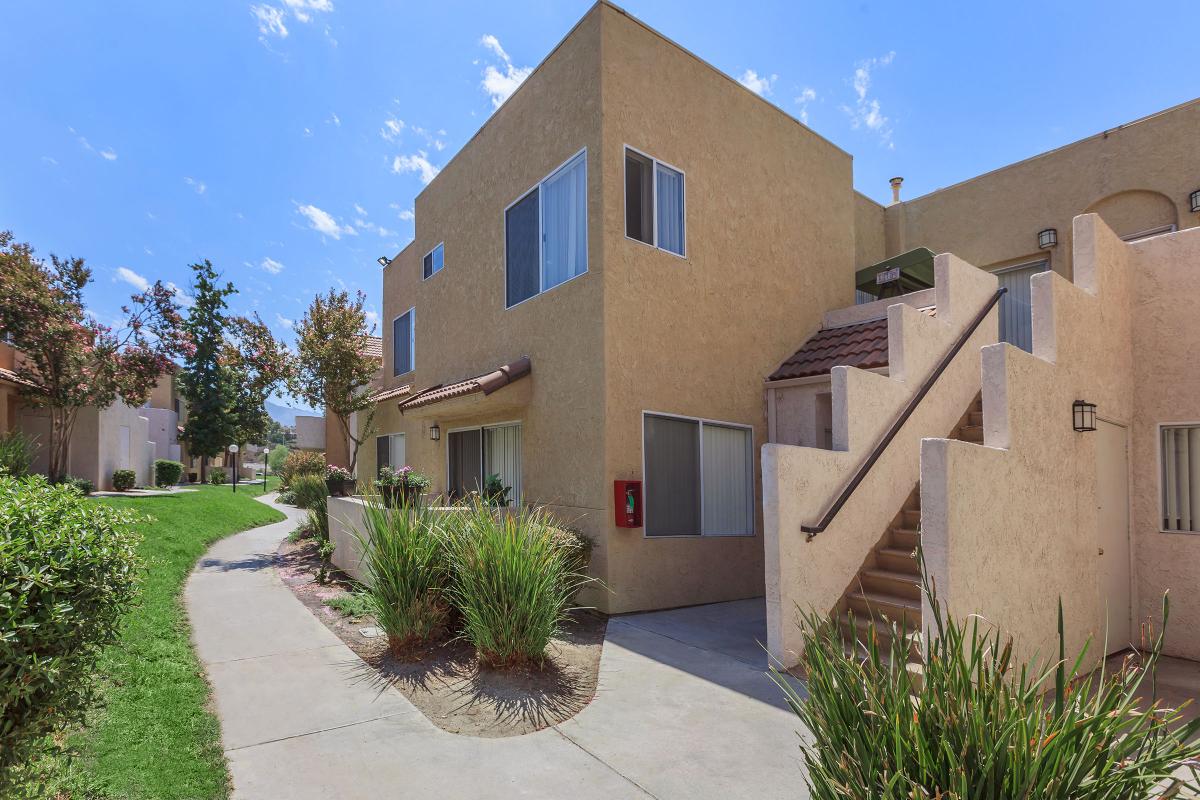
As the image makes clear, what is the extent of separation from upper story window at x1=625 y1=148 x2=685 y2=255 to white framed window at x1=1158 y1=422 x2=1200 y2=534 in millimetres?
6617

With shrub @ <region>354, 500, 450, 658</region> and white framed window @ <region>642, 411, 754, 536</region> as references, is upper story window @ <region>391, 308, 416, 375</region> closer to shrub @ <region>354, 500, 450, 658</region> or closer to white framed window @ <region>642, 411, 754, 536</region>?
white framed window @ <region>642, 411, 754, 536</region>

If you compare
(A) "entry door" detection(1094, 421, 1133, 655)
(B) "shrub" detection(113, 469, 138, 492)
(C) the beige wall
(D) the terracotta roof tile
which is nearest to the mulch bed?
(D) the terracotta roof tile

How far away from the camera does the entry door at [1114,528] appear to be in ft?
22.1

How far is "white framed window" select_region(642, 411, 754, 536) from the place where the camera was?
28.9 feet

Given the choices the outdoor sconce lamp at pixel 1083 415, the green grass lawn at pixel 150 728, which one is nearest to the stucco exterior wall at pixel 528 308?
the green grass lawn at pixel 150 728

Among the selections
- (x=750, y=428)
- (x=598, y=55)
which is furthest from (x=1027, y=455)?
(x=598, y=55)

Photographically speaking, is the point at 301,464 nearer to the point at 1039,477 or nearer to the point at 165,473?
the point at 165,473

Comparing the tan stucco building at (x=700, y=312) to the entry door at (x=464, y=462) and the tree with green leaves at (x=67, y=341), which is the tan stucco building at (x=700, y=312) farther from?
the tree with green leaves at (x=67, y=341)

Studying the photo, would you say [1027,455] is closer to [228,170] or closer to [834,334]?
[834,334]

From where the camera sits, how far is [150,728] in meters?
4.68

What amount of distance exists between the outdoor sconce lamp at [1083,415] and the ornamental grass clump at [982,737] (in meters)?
4.87

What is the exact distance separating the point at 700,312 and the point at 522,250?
11.3 feet

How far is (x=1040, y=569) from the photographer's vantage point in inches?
228

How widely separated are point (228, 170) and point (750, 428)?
1805 centimetres
